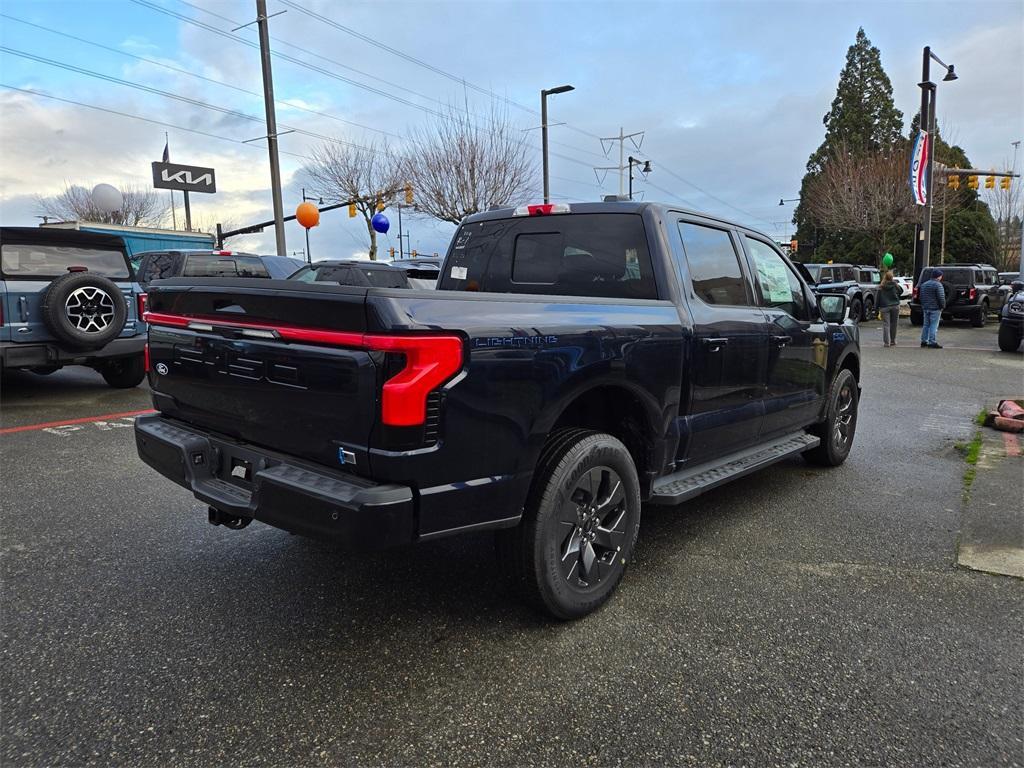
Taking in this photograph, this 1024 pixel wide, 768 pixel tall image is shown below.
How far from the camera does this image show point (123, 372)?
28.7 ft

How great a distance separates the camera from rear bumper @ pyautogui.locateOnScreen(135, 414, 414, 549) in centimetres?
225

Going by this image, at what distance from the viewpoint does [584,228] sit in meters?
3.76

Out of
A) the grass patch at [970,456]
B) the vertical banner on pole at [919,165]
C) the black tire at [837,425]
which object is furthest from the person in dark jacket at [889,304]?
the black tire at [837,425]

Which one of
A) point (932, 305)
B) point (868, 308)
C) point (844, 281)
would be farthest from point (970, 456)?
point (868, 308)

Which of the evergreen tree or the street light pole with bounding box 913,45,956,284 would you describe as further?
the evergreen tree

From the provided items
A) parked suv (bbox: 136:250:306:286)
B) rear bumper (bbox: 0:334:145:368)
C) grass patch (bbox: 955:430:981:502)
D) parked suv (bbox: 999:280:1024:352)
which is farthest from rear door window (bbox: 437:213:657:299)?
parked suv (bbox: 999:280:1024:352)

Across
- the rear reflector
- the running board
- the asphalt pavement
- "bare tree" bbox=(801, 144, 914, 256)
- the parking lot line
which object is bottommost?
the asphalt pavement

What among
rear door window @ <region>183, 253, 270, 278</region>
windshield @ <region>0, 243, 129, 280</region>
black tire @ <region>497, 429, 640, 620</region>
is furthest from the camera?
rear door window @ <region>183, 253, 270, 278</region>

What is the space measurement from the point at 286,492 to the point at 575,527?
1.20m

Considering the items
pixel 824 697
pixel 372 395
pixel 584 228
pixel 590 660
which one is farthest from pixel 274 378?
pixel 824 697

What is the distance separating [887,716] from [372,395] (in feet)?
6.82

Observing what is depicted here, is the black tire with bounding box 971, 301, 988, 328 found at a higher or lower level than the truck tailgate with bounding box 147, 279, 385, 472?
lower

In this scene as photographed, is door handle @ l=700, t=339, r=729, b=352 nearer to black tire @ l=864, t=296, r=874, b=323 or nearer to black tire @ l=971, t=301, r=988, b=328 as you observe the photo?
black tire @ l=971, t=301, r=988, b=328

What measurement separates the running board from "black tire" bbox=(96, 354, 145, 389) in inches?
299
